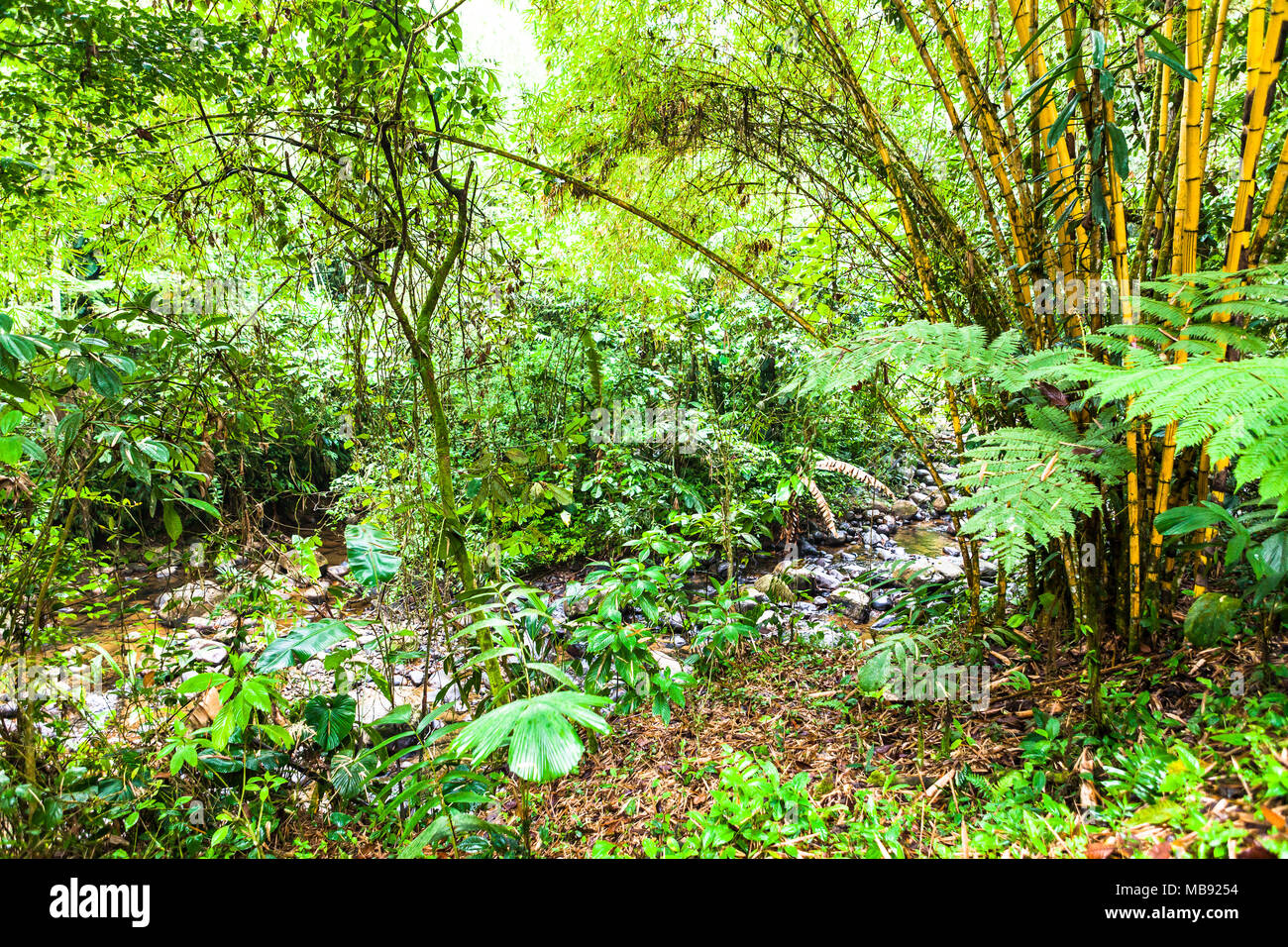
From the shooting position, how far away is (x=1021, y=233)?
142 cm

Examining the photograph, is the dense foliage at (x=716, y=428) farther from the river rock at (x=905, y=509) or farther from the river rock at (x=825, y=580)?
the river rock at (x=905, y=509)

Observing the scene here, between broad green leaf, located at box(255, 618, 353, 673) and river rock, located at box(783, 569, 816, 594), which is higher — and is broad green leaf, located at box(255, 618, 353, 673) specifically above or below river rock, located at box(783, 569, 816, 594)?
Answer: above

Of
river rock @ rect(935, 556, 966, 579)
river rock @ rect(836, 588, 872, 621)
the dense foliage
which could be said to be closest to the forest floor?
the dense foliage

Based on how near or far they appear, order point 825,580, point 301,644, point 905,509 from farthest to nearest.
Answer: point 905,509, point 825,580, point 301,644

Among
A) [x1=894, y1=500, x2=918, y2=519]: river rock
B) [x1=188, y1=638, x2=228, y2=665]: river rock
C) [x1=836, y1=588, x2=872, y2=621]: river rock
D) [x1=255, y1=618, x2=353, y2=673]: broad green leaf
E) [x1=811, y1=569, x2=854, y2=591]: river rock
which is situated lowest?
[x1=188, y1=638, x2=228, y2=665]: river rock

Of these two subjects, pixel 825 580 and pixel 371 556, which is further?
pixel 825 580

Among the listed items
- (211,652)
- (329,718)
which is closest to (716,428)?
A: (329,718)

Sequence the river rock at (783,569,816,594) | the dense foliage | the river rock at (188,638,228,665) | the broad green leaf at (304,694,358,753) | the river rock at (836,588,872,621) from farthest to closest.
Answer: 1. the river rock at (783,569,816,594)
2. the river rock at (836,588,872,621)
3. the river rock at (188,638,228,665)
4. the broad green leaf at (304,694,358,753)
5. the dense foliage

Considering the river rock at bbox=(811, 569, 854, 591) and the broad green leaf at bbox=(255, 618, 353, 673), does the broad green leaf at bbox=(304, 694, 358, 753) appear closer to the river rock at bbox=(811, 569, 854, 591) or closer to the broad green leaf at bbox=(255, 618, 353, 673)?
the broad green leaf at bbox=(255, 618, 353, 673)

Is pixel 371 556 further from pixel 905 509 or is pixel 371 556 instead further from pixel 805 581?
pixel 905 509

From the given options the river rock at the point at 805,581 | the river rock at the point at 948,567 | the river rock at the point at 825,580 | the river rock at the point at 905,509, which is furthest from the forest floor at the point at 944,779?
the river rock at the point at 905,509

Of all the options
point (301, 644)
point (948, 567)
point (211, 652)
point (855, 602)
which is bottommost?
point (211, 652)

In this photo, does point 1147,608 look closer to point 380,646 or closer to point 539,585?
point 380,646
